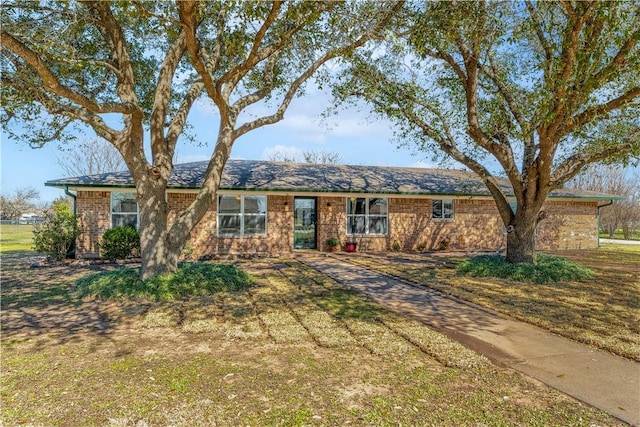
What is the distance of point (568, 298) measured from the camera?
24.6 ft

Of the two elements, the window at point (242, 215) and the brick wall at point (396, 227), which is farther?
the window at point (242, 215)

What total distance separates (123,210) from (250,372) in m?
11.0

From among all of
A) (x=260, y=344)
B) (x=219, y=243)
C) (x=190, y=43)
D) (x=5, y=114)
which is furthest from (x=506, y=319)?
(x=5, y=114)

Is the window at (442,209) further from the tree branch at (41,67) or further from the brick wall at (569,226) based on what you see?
the tree branch at (41,67)

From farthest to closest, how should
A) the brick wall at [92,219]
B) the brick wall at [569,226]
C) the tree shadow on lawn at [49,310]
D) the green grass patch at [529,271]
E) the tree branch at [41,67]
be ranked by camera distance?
the brick wall at [569,226]
the brick wall at [92,219]
the green grass patch at [529,271]
the tree branch at [41,67]
the tree shadow on lawn at [49,310]

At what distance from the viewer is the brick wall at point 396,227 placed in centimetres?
1279

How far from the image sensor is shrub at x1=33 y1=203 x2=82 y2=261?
1164 cm

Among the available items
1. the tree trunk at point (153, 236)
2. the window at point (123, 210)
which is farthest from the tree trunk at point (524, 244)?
the window at point (123, 210)

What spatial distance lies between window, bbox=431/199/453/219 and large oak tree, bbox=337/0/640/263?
456cm

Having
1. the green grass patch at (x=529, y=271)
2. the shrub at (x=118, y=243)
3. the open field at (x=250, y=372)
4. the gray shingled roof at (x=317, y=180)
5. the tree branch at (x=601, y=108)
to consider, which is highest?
the tree branch at (x=601, y=108)

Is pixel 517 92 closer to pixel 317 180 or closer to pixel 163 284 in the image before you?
pixel 317 180

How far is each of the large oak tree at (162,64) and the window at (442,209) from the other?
29.9 ft

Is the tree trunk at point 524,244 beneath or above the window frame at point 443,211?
beneath

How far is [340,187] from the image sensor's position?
1477 centimetres
